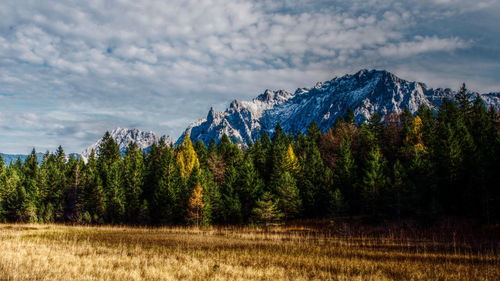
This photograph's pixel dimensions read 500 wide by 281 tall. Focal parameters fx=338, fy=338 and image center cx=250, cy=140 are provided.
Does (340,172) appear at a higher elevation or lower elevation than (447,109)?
lower

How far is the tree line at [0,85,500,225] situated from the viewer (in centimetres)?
5806

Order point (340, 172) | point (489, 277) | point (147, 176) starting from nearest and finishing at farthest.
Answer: point (489, 277)
point (340, 172)
point (147, 176)

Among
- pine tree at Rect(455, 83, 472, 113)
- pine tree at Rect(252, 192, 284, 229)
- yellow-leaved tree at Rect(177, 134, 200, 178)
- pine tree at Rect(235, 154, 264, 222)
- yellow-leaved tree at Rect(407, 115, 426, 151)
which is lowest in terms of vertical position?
pine tree at Rect(252, 192, 284, 229)

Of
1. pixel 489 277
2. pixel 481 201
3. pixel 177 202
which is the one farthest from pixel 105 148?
pixel 489 277

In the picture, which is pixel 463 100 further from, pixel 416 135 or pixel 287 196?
pixel 287 196

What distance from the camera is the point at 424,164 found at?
199ft

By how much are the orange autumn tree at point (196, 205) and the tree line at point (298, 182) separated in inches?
7.4

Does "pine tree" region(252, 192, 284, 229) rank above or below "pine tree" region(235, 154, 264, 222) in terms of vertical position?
below

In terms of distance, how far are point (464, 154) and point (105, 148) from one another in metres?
95.0

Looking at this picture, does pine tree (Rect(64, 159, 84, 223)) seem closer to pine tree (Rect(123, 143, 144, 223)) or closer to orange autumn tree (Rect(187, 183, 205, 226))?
pine tree (Rect(123, 143, 144, 223))

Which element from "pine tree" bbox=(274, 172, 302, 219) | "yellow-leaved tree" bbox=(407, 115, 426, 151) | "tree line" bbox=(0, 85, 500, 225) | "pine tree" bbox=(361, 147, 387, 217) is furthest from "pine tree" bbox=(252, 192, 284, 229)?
"yellow-leaved tree" bbox=(407, 115, 426, 151)

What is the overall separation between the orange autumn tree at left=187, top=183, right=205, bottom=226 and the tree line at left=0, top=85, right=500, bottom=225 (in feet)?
0.62

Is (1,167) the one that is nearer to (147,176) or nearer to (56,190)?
(56,190)

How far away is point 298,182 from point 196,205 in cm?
2430
